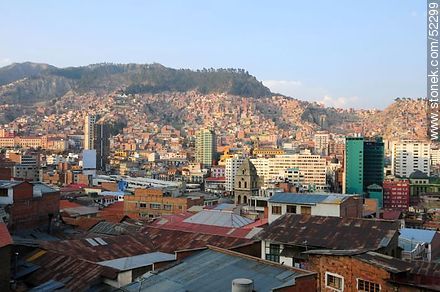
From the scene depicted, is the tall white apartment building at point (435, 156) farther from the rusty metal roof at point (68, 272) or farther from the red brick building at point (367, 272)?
the red brick building at point (367, 272)

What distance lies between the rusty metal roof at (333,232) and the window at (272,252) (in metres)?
0.17

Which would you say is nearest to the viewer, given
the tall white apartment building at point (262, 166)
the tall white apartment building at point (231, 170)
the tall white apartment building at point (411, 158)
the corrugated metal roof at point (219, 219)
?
the corrugated metal roof at point (219, 219)

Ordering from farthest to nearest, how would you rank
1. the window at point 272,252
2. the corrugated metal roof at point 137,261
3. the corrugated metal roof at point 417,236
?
the corrugated metal roof at point 417,236, the window at point 272,252, the corrugated metal roof at point 137,261

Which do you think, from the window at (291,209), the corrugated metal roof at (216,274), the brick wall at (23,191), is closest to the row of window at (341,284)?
the corrugated metal roof at (216,274)

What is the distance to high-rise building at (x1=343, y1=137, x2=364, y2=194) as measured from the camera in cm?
7019

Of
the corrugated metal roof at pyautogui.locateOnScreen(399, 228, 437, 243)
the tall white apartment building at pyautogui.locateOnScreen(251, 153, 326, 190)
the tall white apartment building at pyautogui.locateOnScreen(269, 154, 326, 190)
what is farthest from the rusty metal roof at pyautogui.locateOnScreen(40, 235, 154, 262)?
the tall white apartment building at pyautogui.locateOnScreen(269, 154, 326, 190)

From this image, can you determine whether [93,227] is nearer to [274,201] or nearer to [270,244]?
[274,201]

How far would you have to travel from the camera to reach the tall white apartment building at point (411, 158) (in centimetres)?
9194

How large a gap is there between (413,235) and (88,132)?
9211 centimetres

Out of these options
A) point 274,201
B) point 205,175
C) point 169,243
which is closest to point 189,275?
point 169,243

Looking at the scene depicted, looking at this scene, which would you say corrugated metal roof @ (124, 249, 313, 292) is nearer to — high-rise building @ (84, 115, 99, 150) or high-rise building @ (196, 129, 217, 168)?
high-rise building @ (196, 129, 217, 168)

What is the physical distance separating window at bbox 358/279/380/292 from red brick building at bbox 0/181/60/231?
17513 mm

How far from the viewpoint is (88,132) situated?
357 feet

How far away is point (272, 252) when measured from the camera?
15133 mm
